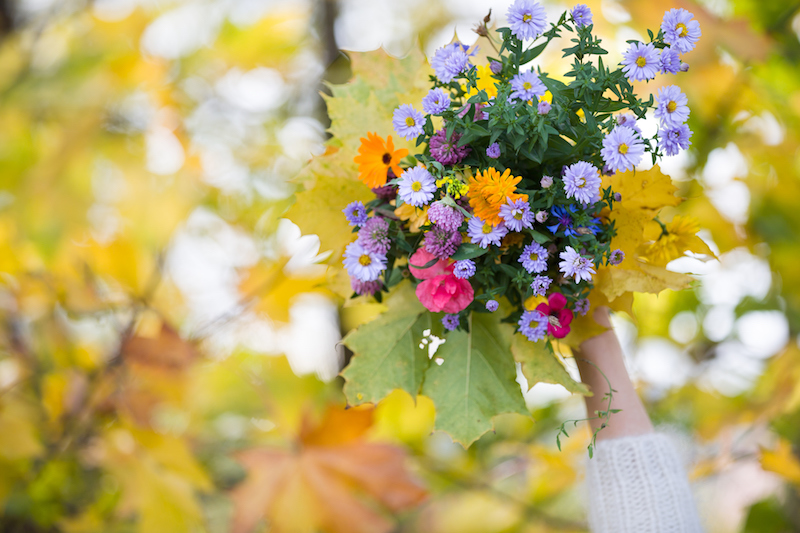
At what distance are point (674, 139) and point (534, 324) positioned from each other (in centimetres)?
17

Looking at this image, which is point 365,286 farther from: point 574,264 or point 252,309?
point 252,309

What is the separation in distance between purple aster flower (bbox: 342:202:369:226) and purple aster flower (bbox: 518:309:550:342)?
0.50 feet

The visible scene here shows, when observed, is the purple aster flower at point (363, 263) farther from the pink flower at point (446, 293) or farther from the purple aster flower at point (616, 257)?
the purple aster flower at point (616, 257)

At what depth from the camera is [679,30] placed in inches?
14.3

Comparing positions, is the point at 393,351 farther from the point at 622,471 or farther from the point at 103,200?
the point at 103,200

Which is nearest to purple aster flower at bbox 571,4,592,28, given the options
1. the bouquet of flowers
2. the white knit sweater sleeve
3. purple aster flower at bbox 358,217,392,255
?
the bouquet of flowers

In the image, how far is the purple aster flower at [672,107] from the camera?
357 millimetres

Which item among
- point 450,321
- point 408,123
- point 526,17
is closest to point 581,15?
point 526,17

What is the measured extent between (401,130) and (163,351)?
0.69 metres

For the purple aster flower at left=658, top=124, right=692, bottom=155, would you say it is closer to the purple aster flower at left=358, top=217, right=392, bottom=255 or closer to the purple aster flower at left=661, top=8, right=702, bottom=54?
the purple aster flower at left=661, top=8, right=702, bottom=54

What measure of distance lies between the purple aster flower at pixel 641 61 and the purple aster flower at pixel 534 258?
0.45 feet

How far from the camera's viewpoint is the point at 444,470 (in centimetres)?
115

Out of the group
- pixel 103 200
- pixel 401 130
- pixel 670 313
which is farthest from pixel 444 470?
pixel 103 200

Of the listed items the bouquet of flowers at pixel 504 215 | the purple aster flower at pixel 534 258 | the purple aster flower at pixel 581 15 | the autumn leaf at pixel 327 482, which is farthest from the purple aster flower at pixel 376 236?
the autumn leaf at pixel 327 482
